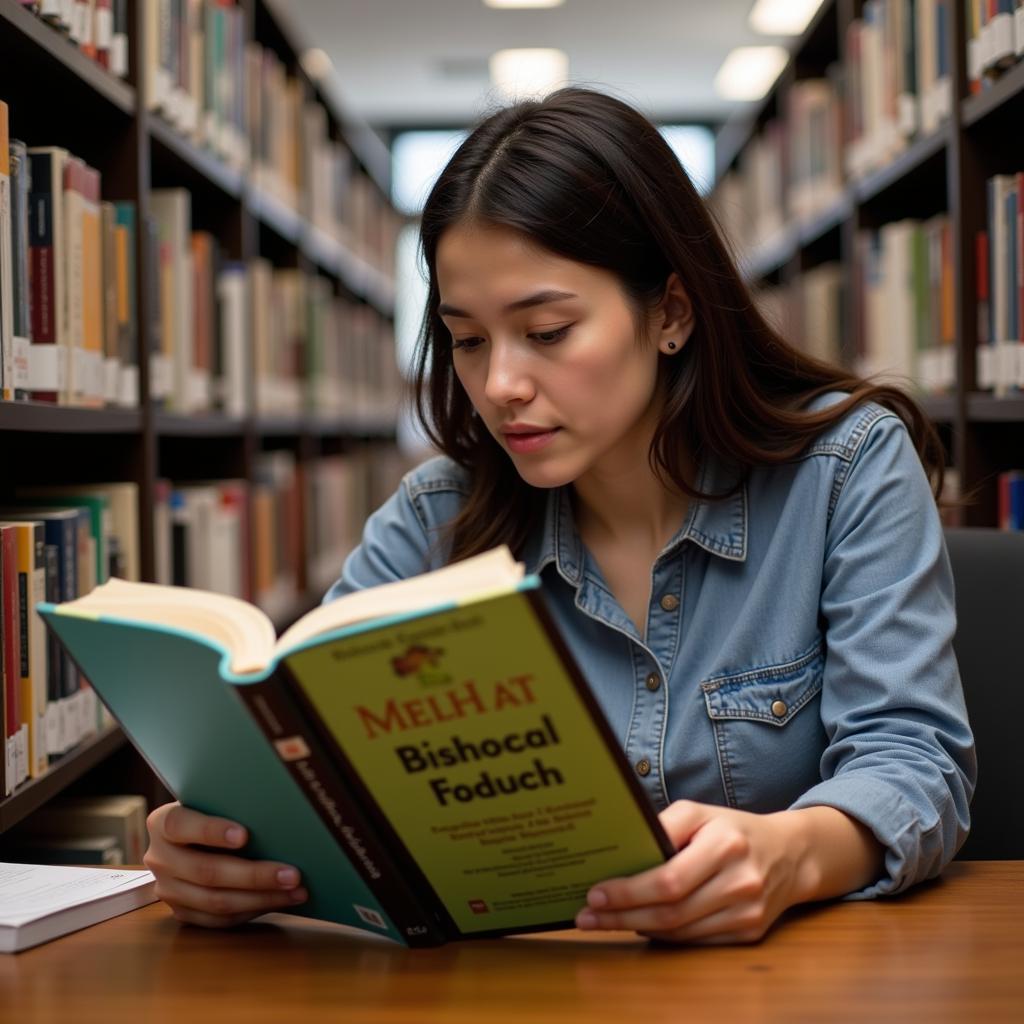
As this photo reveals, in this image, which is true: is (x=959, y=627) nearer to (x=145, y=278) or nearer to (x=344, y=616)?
(x=344, y=616)

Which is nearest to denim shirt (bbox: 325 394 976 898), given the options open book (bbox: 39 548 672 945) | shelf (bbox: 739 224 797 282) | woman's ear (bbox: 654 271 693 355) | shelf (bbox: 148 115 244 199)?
woman's ear (bbox: 654 271 693 355)

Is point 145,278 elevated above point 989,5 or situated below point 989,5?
below

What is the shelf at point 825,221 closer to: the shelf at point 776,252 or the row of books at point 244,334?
the shelf at point 776,252

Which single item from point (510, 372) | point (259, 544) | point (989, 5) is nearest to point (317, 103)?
point (259, 544)

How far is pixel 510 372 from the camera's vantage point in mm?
1120

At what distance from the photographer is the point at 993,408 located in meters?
1.79

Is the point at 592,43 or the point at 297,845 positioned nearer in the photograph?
the point at 297,845

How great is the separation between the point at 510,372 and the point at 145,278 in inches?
34.5

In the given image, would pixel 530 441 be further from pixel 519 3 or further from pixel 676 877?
pixel 519 3

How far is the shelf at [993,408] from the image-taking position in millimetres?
1703

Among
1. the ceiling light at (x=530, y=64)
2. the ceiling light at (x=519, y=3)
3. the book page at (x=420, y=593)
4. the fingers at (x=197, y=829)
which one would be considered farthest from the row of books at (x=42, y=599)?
the ceiling light at (x=530, y=64)

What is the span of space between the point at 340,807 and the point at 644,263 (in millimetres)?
619

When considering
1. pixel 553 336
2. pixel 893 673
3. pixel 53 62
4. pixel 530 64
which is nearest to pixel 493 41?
pixel 530 64

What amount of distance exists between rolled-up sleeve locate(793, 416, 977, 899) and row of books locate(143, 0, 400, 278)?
125 centimetres
